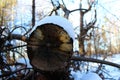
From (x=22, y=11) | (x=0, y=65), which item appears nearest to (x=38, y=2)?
(x=22, y=11)

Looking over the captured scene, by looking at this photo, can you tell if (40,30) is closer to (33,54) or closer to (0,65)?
(33,54)

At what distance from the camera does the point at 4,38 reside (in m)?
3.31

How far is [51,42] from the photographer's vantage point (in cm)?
249

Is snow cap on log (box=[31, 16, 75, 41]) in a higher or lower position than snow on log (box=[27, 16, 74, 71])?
higher

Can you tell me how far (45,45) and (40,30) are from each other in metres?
0.12

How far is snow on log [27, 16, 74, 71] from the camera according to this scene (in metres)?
2.48

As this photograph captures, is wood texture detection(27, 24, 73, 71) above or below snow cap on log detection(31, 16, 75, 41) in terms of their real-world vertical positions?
below

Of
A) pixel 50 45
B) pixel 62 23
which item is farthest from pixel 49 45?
pixel 62 23

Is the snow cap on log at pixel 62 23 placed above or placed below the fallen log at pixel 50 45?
above

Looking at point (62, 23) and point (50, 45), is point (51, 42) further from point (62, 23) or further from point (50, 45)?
point (62, 23)

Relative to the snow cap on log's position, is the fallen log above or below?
below

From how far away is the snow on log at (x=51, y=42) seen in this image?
2479 mm

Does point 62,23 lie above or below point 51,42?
above

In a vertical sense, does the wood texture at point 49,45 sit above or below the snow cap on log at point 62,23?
below
